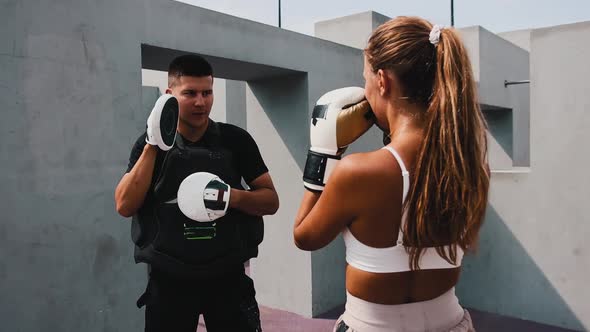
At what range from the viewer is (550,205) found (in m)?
4.45

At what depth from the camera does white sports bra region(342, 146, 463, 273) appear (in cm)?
112

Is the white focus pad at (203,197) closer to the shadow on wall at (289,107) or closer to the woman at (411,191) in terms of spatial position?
the woman at (411,191)

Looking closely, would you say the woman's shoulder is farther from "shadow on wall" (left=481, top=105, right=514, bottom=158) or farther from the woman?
"shadow on wall" (left=481, top=105, right=514, bottom=158)

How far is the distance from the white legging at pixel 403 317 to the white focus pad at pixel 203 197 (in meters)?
0.69

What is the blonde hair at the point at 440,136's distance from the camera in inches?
43.5

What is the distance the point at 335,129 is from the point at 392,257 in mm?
383

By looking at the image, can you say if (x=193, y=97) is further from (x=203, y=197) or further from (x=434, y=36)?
(x=434, y=36)

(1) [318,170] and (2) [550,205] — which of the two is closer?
(1) [318,170]

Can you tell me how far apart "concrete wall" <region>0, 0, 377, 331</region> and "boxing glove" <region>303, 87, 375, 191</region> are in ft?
6.16

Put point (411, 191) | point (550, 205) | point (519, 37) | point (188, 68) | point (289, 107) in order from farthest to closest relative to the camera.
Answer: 1. point (519, 37)
2. point (289, 107)
3. point (550, 205)
4. point (188, 68)
5. point (411, 191)

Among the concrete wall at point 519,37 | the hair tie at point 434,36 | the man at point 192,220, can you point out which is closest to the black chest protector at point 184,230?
the man at point 192,220

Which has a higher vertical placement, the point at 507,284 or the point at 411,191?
the point at 411,191

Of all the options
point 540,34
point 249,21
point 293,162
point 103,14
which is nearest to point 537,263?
point 540,34

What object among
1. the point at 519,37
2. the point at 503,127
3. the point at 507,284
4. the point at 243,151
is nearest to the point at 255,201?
the point at 243,151
